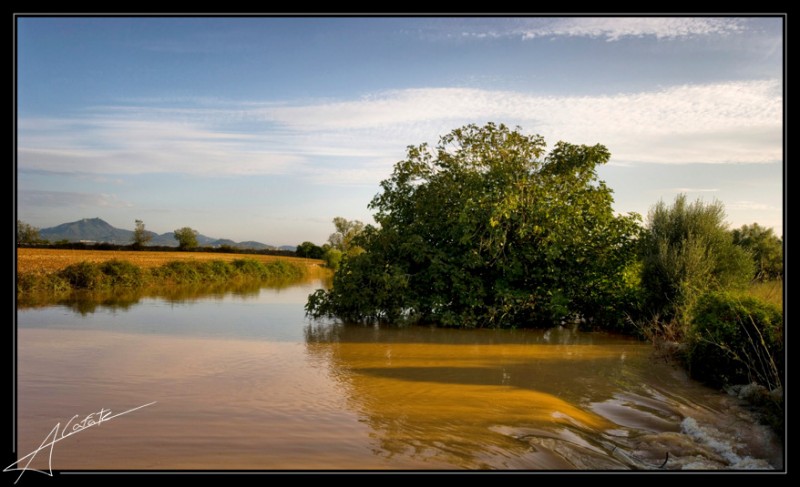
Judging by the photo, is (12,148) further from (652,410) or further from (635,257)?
(635,257)

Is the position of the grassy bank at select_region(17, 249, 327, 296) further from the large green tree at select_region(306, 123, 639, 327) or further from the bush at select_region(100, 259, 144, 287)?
the large green tree at select_region(306, 123, 639, 327)

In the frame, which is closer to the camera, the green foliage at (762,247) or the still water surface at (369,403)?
the still water surface at (369,403)

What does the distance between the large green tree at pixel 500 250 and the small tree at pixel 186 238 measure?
43.6 meters

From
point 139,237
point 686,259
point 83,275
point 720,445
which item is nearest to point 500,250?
point 686,259

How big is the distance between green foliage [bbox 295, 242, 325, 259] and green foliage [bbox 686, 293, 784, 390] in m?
61.0

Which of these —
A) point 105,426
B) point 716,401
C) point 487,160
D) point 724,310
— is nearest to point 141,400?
point 105,426

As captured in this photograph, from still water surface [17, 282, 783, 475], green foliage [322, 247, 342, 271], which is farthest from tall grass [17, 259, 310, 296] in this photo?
green foliage [322, 247, 342, 271]

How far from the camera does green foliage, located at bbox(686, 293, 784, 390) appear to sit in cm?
996

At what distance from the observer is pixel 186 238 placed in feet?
190

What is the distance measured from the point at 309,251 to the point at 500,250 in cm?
5599

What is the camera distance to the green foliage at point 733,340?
32.7 ft
